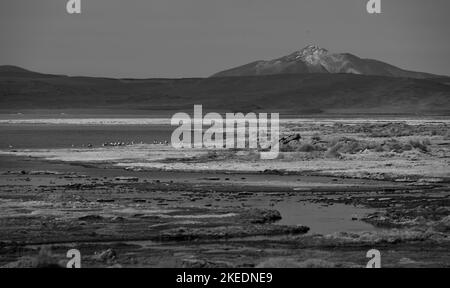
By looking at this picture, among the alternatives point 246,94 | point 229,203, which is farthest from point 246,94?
point 229,203

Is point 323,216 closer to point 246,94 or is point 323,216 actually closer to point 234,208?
point 234,208

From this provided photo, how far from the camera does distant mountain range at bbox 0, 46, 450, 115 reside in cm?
14288

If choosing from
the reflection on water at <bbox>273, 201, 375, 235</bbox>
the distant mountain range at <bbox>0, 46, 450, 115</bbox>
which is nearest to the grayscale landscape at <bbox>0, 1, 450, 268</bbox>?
the reflection on water at <bbox>273, 201, 375, 235</bbox>

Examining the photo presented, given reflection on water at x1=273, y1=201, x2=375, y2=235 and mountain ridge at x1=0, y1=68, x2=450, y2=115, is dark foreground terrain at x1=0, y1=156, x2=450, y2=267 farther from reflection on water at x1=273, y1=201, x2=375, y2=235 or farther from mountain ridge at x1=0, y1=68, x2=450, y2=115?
mountain ridge at x1=0, y1=68, x2=450, y2=115

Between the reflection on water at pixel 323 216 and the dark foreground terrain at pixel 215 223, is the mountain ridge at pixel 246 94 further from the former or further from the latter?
the reflection on water at pixel 323 216

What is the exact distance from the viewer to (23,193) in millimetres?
27812

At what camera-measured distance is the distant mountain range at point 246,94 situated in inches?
5625

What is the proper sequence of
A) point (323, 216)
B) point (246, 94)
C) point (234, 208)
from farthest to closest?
point (246, 94), point (234, 208), point (323, 216)

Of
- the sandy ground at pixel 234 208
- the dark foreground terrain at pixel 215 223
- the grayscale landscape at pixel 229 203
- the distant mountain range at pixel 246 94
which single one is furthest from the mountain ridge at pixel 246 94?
the dark foreground terrain at pixel 215 223

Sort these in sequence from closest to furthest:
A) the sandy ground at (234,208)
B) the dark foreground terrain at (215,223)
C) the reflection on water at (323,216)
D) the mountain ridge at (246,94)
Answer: the dark foreground terrain at (215,223) → the sandy ground at (234,208) → the reflection on water at (323,216) → the mountain ridge at (246,94)

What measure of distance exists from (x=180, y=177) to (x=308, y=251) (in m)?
16.3

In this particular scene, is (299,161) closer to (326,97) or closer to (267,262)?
(267,262)

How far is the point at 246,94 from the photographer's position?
163625mm

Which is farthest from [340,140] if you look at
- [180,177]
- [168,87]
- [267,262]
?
[168,87]
